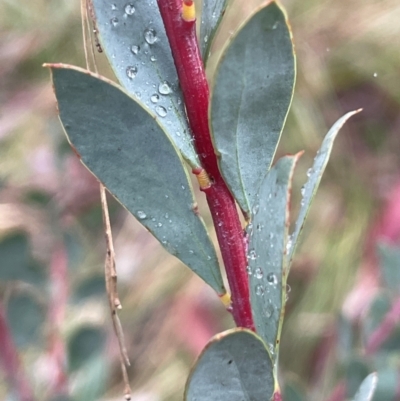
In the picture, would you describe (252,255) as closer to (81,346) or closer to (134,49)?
(134,49)

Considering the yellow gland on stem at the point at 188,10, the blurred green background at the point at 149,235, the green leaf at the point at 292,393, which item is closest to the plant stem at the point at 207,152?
the yellow gland on stem at the point at 188,10

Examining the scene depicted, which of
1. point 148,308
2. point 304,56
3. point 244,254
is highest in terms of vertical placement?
point 244,254

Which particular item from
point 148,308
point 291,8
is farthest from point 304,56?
point 148,308

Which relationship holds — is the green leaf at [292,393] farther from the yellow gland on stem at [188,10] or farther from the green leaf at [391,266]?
the yellow gland on stem at [188,10]

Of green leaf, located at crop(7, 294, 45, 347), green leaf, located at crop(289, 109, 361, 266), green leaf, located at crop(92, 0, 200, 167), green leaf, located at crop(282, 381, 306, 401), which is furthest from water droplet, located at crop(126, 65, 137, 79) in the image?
green leaf, located at crop(7, 294, 45, 347)

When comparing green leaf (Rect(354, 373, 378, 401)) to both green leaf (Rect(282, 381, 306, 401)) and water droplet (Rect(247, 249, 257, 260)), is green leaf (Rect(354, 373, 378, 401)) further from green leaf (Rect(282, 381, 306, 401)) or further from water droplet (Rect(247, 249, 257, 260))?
green leaf (Rect(282, 381, 306, 401))

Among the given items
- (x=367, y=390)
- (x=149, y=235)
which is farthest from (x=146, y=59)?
(x=149, y=235)

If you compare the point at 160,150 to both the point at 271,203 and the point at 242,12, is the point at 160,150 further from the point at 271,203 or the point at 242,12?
the point at 242,12
